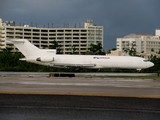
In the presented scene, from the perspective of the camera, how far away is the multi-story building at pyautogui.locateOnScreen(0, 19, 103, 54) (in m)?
126

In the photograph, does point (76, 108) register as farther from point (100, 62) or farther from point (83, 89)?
point (100, 62)

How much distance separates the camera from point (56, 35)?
14088 centimetres

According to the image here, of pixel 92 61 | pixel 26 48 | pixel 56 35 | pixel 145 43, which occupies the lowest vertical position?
pixel 92 61

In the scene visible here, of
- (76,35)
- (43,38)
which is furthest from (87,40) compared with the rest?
(43,38)

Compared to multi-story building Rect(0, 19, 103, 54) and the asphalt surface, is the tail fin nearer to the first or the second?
the asphalt surface

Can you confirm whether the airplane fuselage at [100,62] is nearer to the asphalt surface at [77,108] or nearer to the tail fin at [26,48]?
the tail fin at [26,48]

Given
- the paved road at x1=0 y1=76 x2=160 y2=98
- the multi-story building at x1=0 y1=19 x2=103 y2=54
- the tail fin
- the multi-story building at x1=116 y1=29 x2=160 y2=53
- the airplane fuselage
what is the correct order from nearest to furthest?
the paved road at x1=0 y1=76 x2=160 y2=98, the airplane fuselage, the tail fin, the multi-story building at x1=0 y1=19 x2=103 y2=54, the multi-story building at x1=116 y1=29 x2=160 y2=53

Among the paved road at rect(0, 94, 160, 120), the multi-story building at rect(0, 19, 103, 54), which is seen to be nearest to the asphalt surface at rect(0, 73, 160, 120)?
the paved road at rect(0, 94, 160, 120)

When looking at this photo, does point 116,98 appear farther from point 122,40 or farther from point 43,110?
point 122,40

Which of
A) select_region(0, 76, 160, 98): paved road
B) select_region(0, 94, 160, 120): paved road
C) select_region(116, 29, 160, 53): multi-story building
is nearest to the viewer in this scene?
select_region(0, 94, 160, 120): paved road

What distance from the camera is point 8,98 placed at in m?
14.8

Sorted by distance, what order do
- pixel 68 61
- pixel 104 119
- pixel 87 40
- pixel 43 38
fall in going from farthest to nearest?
pixel 87 40 < pixel 43 38 < pixel 68 61 < pixel 104 119

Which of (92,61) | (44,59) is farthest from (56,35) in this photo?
(92,61)

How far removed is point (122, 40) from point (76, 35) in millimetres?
27569
